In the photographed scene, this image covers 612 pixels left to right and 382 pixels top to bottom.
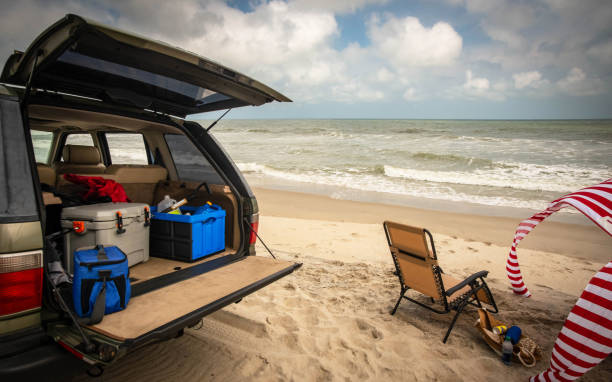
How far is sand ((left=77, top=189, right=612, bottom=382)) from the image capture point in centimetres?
264

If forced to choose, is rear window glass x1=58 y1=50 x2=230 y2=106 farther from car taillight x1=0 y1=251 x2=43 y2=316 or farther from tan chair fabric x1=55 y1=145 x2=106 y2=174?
tan chair fabric x1=55 y1=145 x2=106 y2=174

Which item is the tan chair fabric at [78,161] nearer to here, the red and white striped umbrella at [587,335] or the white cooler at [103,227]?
the white cooler at [103,227]

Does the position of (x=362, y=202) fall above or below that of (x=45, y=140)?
below

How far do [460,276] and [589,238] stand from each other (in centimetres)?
419

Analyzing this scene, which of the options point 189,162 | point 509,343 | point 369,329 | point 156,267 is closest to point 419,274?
point 369,329

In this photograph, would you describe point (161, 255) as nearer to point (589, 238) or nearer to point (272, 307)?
point (272, 307)

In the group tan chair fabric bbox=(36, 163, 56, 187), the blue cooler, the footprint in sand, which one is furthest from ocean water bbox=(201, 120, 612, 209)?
the blue cooler

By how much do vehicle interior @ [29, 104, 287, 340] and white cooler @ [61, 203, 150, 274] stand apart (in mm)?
203

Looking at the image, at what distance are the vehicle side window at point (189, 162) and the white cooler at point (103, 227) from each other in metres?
0.89

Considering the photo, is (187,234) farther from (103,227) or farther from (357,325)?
(357,325)

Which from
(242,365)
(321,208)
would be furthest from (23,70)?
(321,208)

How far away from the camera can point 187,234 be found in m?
2.89

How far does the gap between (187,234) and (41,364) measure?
145 cm

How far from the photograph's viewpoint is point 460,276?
192 inches
